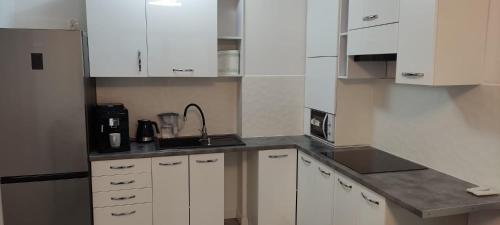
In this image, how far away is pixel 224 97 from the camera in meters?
3.55

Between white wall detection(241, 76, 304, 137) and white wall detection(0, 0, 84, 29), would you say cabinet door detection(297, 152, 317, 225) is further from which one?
white wall detection(0, 0, 84, 29)

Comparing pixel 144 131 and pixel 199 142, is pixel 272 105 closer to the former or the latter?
pixel 199 142

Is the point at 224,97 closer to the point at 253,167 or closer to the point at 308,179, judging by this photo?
the point at 253,167

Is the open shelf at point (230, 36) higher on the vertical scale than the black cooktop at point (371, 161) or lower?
higher

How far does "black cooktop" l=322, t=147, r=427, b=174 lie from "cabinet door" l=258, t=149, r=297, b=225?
1.45ft

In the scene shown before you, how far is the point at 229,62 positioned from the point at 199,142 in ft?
2.40

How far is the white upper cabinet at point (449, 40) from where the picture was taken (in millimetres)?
2021

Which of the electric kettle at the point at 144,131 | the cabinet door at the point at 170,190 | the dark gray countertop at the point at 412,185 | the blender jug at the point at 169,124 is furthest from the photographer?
the blender jug at the point at 169,124

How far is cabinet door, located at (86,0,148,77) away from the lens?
287cm

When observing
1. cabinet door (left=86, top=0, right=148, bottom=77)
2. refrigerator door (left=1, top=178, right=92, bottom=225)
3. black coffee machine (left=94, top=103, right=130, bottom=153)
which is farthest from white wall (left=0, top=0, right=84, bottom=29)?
refrigerator door (left=1, top=178, right=92, bottom=225)

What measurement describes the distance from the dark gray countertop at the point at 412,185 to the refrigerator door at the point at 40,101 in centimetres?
25

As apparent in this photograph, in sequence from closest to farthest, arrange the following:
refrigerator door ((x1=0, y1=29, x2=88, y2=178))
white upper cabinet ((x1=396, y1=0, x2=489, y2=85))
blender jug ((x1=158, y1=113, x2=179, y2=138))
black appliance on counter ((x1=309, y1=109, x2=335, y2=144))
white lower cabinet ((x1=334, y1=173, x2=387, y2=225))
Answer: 1. white upper cabinet ((x1=396, y1=0, x2=489, y2=85))
2. white lower cabinet ((x1=334, y1=173, x2=387, y2=225))
3. refrigerator door ((x1=0, y1=29, x2=88, y2=178))
4. black appliance on counter ((x1=309, y1=109, x2=335, y2=144))
5. blender jug ((x1=158, y1=113, x2=179, y2=138))

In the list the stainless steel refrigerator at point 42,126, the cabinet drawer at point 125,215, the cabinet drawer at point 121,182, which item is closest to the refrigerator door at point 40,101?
the stainless steel refrigerator at point 42,126

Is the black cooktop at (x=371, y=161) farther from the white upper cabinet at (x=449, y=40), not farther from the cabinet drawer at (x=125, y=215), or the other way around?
the cabinet drawer at (x=125, y=215)
